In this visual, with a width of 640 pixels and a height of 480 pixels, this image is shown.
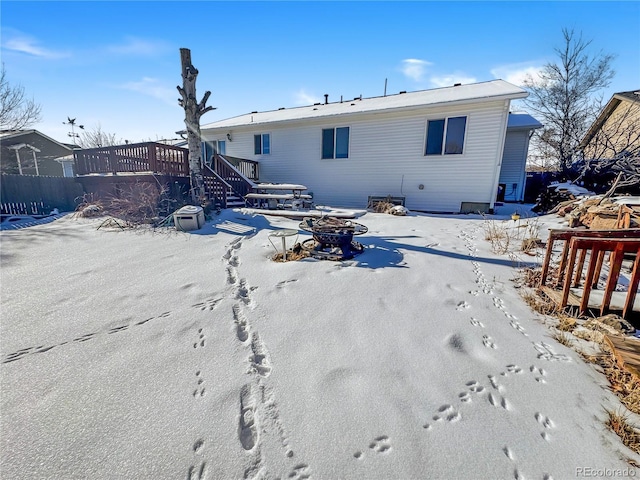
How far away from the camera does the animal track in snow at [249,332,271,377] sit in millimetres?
1828

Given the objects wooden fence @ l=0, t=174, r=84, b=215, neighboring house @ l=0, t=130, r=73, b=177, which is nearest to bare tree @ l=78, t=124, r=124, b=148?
neighboring house @ l=0, t=130, r=73, b=177

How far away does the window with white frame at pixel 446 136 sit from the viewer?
8.35 metres

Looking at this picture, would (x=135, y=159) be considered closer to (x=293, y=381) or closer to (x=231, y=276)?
(x=231, y=276)

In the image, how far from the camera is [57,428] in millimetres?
1440

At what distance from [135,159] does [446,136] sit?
980 cm

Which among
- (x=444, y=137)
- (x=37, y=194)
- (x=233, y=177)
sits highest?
(x=444, y=137)

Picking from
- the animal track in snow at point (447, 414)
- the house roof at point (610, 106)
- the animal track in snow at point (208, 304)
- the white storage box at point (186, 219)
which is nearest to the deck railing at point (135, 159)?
the white storage box at point (186, 219)

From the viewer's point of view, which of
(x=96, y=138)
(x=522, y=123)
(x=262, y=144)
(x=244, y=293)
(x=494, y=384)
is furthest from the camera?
(x=96, y=138)

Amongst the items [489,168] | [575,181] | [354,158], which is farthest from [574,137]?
[354,158]

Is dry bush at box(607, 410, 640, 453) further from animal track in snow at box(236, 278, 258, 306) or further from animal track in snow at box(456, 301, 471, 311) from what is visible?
animal track in snow at box(236, 278, 258, 306)

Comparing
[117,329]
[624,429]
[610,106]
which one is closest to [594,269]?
[624,429]

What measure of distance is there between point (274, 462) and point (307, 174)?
33.9 ft

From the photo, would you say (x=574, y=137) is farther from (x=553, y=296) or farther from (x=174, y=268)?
(x=174, y=268)

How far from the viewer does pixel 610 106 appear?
15219 millimetres
